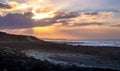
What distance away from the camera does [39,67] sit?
86.1ft

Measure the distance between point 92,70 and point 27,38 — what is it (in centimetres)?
4786

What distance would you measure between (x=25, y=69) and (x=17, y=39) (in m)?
46.6

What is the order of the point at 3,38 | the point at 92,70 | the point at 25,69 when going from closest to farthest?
the point at 25,69, the point at 92,70, the point at 3,38

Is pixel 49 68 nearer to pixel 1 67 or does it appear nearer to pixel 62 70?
pixel 62 70

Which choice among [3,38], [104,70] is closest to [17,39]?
[3,38]

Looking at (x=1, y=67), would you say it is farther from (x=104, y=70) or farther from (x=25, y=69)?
(x=104, y=70)

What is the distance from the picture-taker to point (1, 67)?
25.7 meters

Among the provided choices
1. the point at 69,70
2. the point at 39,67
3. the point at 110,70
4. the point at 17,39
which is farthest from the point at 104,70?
the point at 17,39

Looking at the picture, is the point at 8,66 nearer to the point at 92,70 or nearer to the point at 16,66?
the point at 16,66

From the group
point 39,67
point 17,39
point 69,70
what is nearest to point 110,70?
point 69,70

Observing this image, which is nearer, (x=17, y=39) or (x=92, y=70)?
(x=92, y=70)

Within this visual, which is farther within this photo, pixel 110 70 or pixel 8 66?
pixel 110 70

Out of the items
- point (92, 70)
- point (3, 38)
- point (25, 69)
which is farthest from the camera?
point (3, 38)

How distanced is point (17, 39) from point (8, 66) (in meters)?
45.5
